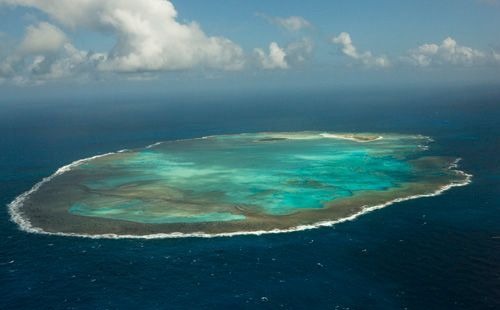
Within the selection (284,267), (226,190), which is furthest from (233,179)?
(284,267)

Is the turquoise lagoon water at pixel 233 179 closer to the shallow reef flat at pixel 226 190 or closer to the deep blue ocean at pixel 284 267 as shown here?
the shallow reef flat at pixel 226 190

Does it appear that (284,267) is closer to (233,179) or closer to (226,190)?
(226,190)

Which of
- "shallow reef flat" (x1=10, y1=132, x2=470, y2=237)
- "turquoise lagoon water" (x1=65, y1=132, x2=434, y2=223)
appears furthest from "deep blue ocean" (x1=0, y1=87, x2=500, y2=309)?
"turquoise lagoon water" (x1=65, y1=132, x2=434, y2=223)

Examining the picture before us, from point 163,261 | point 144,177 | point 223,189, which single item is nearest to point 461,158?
point 223,189

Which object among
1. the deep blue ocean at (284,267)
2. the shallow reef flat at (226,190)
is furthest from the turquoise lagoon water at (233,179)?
the deep blue ocean at (284,267)

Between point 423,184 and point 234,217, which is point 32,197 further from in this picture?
point 423,184
